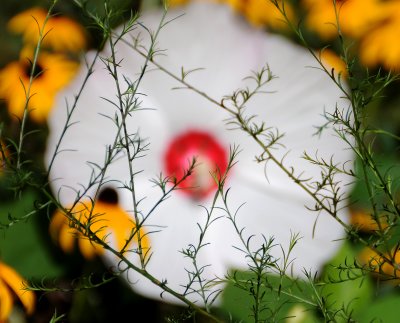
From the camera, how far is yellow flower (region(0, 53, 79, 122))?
27.4 inches

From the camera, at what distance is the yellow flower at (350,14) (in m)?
0.73

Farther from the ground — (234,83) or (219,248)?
(234,83)

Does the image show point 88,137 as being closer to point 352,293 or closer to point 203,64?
point 203,64

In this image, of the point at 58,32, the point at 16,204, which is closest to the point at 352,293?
the point at 16,204

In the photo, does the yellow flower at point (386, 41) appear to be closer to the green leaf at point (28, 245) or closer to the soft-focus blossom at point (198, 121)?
the soft-focus blossom at point (198, 121)

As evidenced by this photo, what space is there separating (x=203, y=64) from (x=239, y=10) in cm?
8

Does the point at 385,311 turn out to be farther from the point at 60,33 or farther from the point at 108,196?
the point at 60,33

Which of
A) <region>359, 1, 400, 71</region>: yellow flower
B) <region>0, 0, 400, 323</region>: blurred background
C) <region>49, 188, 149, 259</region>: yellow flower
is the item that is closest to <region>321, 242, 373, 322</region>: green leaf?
<region>0, 0, 400, 323</region>: blurred background

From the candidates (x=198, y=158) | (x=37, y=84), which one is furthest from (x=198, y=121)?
(x=37, y=84)

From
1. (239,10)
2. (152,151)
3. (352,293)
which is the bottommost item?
(352,293)

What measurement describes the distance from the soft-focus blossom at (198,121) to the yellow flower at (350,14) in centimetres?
12

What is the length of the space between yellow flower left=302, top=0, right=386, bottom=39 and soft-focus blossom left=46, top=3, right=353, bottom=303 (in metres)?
0.12

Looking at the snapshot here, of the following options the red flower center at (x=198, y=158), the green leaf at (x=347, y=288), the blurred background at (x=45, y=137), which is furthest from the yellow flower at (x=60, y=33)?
the green leaf at (x=347, y=288)

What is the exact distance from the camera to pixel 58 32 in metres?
0.83
